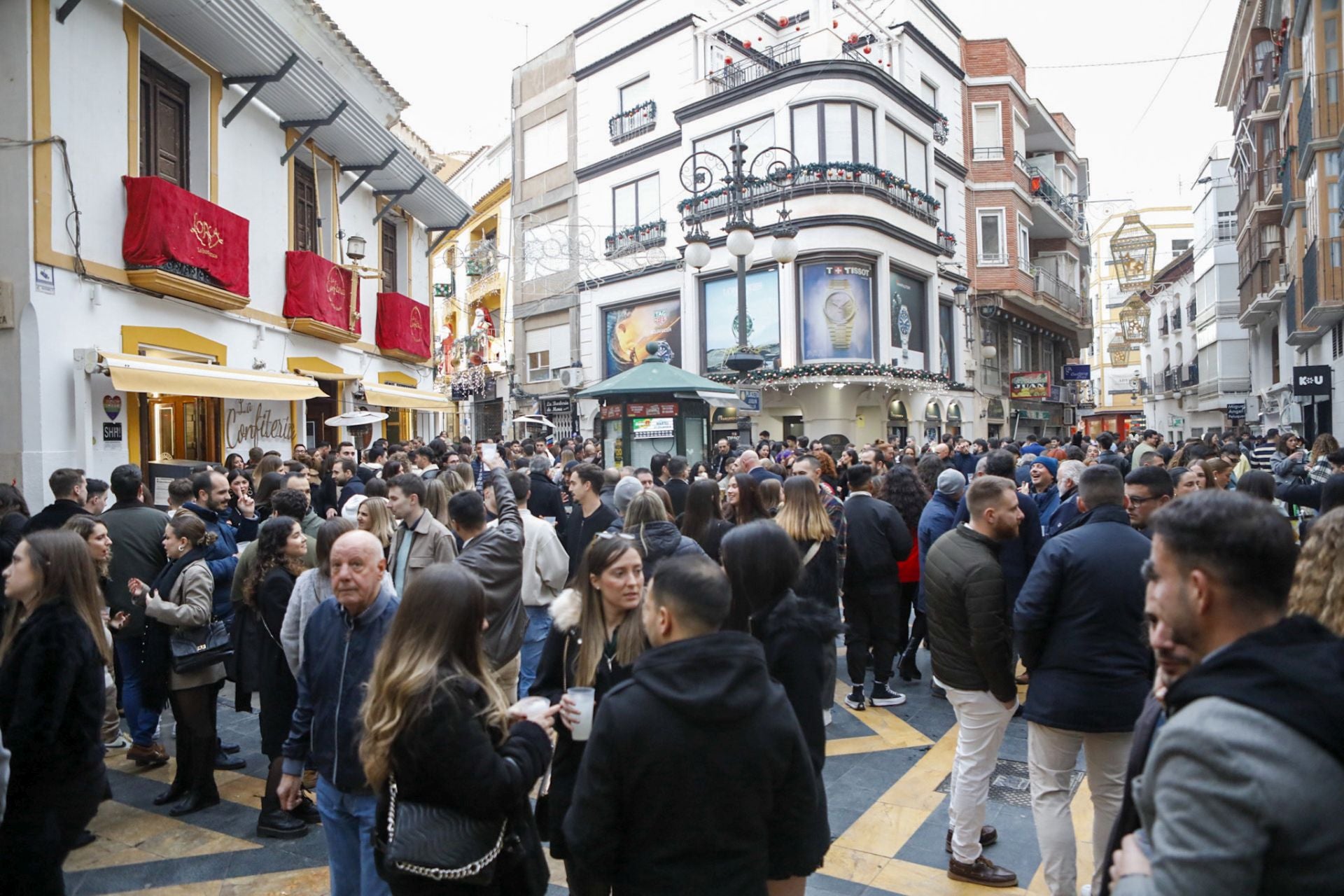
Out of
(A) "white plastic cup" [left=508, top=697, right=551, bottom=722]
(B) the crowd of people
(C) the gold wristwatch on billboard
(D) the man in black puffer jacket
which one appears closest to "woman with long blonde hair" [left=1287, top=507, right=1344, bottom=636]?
(B) the crowd of people

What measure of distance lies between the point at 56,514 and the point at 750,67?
73.3 ft

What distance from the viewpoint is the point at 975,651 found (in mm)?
3713

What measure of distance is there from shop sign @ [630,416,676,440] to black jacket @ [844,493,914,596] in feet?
18.4

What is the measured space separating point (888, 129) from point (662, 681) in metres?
22.9

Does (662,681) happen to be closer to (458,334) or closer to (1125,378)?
(458,334)

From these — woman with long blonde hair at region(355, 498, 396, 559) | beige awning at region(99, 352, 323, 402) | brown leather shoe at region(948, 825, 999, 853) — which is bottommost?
brown leather shoe at region(948, 825, 999, 853)

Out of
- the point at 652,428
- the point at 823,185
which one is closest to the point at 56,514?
the point at 652,428

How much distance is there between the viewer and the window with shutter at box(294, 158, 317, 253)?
48.1 ft

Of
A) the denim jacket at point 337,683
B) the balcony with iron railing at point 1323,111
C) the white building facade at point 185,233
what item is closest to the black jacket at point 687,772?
the denim jacket at point 337,683

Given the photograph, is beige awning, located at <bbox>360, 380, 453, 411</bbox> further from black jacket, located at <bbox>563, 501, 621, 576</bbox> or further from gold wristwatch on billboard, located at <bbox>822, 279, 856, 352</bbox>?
black jacket, located at <bbox>563, 501, 621, 576</bbox>

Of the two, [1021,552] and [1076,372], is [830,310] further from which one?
[1076,372]

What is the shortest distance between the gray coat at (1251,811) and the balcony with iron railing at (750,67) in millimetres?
23730

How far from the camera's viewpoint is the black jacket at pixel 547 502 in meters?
7.98

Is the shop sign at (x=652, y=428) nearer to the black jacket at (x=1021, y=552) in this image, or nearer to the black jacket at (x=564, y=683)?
the black jacket at (x=1021, y=552)
